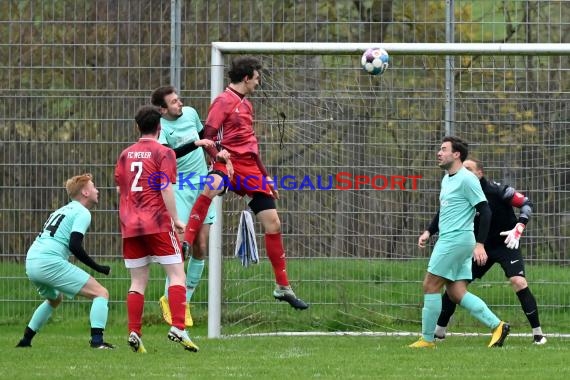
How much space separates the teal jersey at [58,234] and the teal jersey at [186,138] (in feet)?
3.89

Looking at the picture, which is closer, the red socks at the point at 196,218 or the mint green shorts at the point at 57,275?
the mint green shorts at the point at 57,275

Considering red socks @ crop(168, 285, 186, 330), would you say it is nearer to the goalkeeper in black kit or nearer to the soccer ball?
the soccer ball

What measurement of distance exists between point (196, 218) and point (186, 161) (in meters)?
0.85

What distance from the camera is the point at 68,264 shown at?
11148 millimetres

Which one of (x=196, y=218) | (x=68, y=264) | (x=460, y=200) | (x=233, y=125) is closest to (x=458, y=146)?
(x=460, y=200)

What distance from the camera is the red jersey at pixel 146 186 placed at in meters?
9.85

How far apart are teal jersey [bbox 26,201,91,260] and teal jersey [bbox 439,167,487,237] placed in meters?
3.27

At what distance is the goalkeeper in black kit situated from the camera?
11.6 meters

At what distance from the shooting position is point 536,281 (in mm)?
13180

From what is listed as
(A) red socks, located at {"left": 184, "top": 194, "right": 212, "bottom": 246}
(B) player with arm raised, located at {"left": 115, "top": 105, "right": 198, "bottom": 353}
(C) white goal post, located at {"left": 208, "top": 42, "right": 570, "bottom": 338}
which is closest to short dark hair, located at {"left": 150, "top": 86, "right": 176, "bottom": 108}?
(C) white goal post, located at {"left": 208, "top": 42, "right": 570, "bottom": 338}

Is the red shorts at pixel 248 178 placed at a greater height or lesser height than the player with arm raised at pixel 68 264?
greater

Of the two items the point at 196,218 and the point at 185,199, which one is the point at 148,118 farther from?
the point at 185,199

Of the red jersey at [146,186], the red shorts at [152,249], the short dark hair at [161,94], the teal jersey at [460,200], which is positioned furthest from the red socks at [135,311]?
the teal jersey at [460,200]

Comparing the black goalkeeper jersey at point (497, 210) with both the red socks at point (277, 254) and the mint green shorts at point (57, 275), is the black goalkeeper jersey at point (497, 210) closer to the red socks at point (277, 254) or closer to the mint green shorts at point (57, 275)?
the red socks at point (277, 254)
